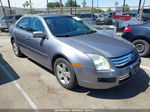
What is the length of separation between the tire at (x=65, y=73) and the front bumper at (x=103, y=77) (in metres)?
0.16

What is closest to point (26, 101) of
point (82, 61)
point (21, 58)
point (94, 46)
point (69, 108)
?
point (69, 108)

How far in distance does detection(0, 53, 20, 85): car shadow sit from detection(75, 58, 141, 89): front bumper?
6.62 ft

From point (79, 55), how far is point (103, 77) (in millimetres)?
591

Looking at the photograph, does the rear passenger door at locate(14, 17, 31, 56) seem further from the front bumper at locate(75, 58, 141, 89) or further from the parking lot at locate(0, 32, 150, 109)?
the front bumper at locate(75, 58, 141, 89)

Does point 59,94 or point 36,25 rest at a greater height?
point 36,25

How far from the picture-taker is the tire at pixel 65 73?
2740 millimetres

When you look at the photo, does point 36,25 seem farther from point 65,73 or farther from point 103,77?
point 103,77

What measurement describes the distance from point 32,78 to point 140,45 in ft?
13.1

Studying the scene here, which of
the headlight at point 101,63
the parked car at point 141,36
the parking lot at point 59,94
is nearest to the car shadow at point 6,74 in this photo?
the parking lot at point 59,94

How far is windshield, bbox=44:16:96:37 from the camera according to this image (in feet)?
→ 10.7

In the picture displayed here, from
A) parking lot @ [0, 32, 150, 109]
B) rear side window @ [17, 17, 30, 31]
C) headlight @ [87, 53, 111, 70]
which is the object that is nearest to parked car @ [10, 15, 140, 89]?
headlight @ [87, 53, 111, 70]

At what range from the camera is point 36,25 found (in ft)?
12.2

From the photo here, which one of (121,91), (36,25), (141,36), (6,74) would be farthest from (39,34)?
(141,36)

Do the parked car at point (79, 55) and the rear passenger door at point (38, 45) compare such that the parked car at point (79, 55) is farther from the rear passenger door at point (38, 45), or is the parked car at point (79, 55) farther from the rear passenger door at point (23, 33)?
the rear passenger door at point (23, 33)
